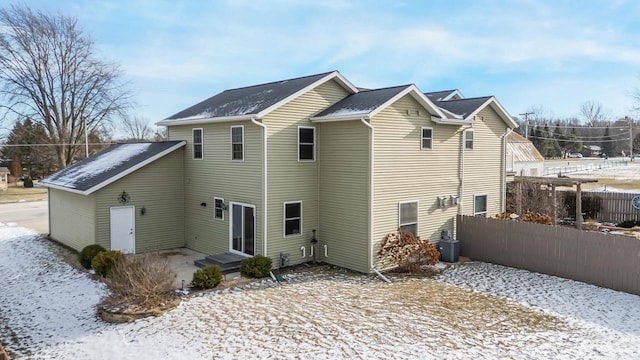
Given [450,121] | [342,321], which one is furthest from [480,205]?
[342,321]

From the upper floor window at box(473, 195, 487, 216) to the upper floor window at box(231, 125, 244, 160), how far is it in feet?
31.8

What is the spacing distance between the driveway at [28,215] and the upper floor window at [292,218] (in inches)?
546

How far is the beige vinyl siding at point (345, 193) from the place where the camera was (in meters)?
14.3

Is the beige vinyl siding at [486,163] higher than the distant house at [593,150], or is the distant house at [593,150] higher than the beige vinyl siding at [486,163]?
the distant house at [593,150]

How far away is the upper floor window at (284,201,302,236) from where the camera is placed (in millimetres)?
14734

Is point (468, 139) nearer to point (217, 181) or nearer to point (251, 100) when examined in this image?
point (251, 100)

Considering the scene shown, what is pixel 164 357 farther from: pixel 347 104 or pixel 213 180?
pixel 347 104

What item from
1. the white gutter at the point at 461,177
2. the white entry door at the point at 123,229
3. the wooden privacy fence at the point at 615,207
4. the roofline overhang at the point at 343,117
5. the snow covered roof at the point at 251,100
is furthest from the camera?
the wooden privacy fence at the point at 615,207

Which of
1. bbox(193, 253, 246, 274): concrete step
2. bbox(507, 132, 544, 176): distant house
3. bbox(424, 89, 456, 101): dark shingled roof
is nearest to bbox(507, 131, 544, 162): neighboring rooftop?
bbox(507, 132, 544, 176): distant house

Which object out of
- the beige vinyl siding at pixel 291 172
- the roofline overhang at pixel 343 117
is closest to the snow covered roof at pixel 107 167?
the beige vinyl siding at pixel 291 172

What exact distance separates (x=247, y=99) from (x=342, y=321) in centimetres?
949

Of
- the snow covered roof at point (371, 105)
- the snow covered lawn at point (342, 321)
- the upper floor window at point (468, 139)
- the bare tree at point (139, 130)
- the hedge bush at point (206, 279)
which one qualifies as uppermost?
the bare tree at point (139, 130)

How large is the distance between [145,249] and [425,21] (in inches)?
530

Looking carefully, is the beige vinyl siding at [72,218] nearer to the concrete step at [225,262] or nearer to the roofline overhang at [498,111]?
the concrete step at [225,262]
